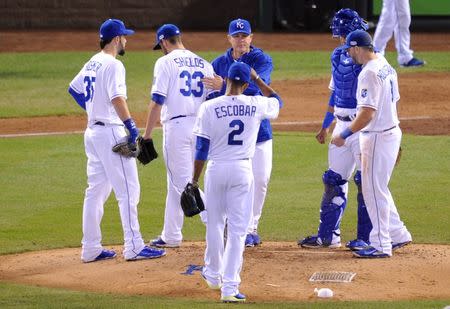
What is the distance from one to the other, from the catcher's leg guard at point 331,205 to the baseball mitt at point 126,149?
1.77 meters

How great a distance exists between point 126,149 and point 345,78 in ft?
6.50

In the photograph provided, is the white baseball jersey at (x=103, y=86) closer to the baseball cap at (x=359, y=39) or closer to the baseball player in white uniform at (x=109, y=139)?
the baseball player in white uniform at (x=109, y=139)

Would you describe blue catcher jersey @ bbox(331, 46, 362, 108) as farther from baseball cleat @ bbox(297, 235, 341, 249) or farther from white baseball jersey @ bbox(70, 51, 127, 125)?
white baseball jersey @ bbox(70, 51, 127, 125)

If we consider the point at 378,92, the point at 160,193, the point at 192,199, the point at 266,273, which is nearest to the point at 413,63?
the point at 160,193

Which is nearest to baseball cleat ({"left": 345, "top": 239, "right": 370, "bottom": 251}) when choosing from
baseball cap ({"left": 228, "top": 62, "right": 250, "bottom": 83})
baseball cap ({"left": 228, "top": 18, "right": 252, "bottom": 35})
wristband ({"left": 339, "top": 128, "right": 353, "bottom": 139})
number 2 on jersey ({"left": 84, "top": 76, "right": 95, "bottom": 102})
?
wristband ({"left": 339, "top": 128, "right": 353, "bottom": 139})

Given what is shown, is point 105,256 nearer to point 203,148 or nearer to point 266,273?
point 266,273

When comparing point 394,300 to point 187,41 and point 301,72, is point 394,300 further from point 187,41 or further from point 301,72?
point 187,41

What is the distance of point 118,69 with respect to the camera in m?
9.80

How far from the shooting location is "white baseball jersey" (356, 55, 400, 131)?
9539 mm

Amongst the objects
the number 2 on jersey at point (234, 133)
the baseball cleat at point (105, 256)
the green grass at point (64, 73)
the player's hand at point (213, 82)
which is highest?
the player's hand at point (213, 82)

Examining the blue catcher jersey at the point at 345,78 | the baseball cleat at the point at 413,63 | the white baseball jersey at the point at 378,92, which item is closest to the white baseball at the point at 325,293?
the white baseball jersey at the point at 378,92

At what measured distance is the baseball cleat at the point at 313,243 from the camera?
1052cm

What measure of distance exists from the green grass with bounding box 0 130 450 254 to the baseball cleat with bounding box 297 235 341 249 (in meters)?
0.40

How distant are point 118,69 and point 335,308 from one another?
114 inches
